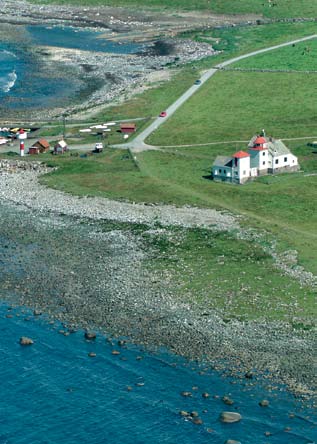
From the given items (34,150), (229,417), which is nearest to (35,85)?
(34,150)

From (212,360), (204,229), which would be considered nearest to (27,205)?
(204,229)

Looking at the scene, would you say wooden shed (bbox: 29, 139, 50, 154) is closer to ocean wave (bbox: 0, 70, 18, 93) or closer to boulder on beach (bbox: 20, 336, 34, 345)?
ocean wave (bbox: 0, 70, 18, 93)

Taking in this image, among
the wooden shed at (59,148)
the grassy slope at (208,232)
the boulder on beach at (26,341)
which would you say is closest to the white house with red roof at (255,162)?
the grassy slope at (208,232)

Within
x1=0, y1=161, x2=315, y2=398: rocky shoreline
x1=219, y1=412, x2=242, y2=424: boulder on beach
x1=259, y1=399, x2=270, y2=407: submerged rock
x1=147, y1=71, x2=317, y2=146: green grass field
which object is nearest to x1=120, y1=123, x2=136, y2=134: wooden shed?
x1=147, y1=71, x2=317, y2=146: green grass field

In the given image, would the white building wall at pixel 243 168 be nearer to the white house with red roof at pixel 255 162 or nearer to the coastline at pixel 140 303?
the white house with red roof at pixel 255 162

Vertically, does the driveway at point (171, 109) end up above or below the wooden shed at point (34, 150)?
above
